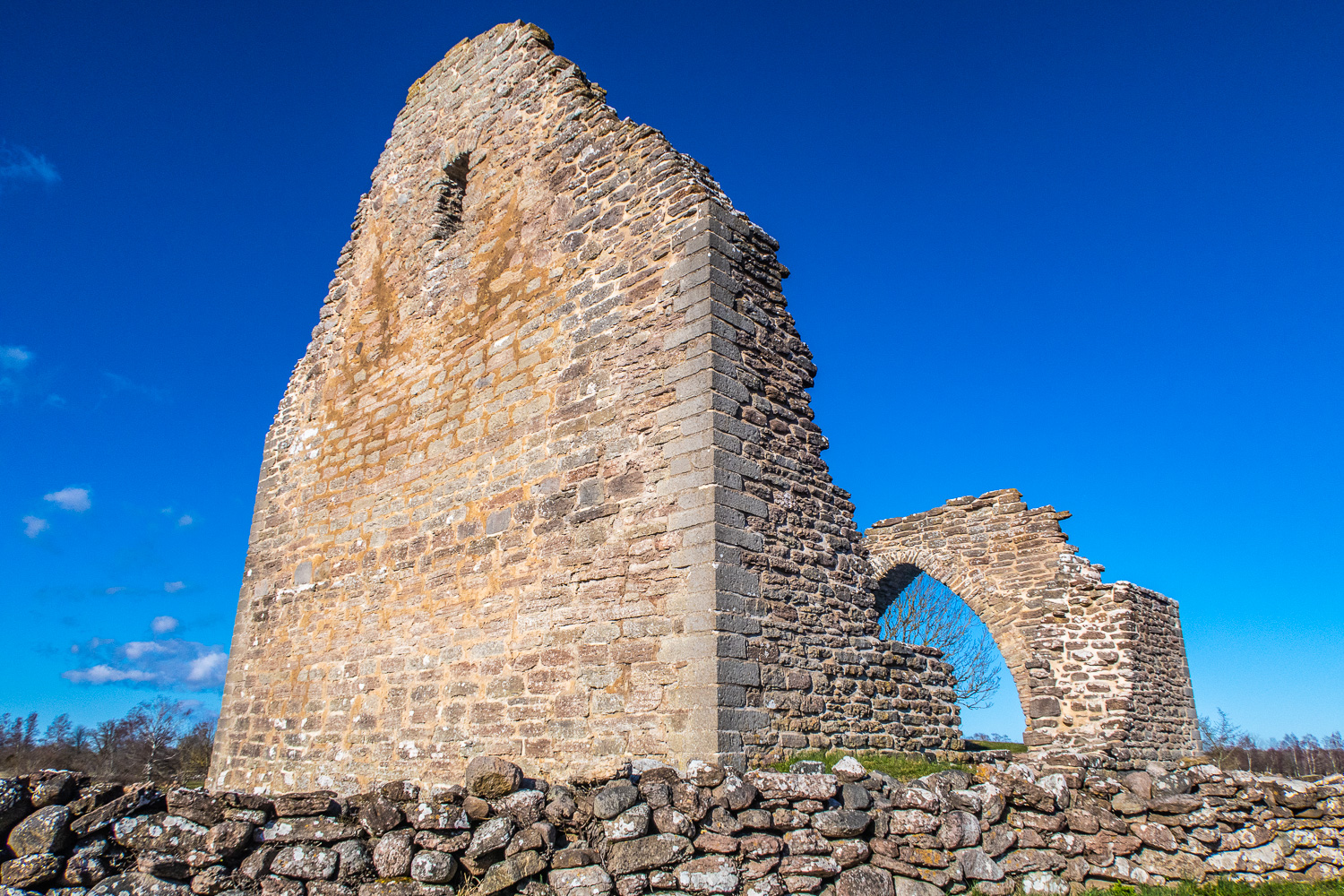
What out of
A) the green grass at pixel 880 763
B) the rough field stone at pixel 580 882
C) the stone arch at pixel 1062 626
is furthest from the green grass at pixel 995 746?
the rough field stone at pixel 580 882

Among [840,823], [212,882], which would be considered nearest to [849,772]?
[840,823]

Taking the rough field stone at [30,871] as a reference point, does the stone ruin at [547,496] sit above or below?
above

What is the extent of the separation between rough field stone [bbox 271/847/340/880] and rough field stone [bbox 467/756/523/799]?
72 centimetres

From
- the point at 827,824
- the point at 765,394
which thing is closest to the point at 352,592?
the point at 765,394

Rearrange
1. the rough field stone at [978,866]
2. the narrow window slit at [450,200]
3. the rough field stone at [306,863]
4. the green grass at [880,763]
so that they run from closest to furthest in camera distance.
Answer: the rough field stone at [306,863], the rough field stone at [978,866], the green grass at [880,763], the narrow window slit at [450,200]

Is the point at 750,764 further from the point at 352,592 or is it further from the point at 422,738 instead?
the point at 352,592

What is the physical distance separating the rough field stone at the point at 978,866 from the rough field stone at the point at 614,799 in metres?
1.96

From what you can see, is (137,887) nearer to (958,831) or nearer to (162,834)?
(162,834)

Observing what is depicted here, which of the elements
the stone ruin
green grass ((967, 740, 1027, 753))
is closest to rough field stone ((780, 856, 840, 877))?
the stone ruin

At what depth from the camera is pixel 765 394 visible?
6.83m

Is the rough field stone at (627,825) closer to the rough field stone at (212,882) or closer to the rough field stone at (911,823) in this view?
the rough field stone at (911,823)

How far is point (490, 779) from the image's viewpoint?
4.36m

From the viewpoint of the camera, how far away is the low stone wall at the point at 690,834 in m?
3.76

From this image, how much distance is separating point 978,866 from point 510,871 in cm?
271
